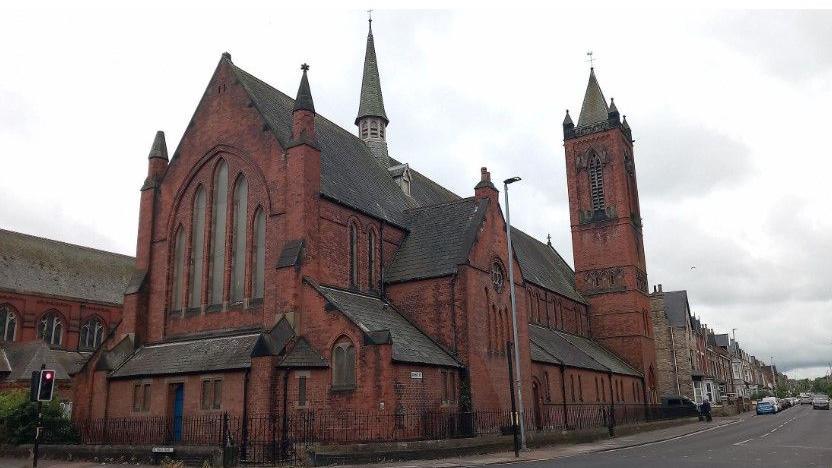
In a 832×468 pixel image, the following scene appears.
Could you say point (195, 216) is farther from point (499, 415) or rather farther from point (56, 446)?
point (499, 415)

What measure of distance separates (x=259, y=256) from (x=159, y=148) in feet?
31.4

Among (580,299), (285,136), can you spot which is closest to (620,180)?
(580,299)

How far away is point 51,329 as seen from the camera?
50031 millimetres

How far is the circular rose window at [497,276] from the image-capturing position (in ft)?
106

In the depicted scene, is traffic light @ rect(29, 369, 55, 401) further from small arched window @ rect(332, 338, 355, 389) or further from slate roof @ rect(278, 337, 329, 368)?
small arched window @ rect(332, 338, 355, 389)

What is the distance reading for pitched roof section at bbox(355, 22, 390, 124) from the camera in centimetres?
4566

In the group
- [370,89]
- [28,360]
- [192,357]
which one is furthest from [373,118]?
[28,360]

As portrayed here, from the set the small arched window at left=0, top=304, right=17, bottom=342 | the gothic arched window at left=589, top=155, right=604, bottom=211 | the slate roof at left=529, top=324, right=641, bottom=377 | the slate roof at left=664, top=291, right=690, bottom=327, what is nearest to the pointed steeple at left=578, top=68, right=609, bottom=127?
the gothic arched window at left=589, top=155, right=604, bottom=211

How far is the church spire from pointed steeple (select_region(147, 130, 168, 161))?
13.3m

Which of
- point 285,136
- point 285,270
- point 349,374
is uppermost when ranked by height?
point 285,136

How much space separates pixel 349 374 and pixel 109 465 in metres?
8.81

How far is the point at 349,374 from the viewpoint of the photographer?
2438cm

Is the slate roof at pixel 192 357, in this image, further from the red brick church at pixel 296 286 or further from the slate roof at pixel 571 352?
the slate roof at pixel 571 352

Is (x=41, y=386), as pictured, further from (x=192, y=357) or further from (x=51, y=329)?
(x=51, y=329)
